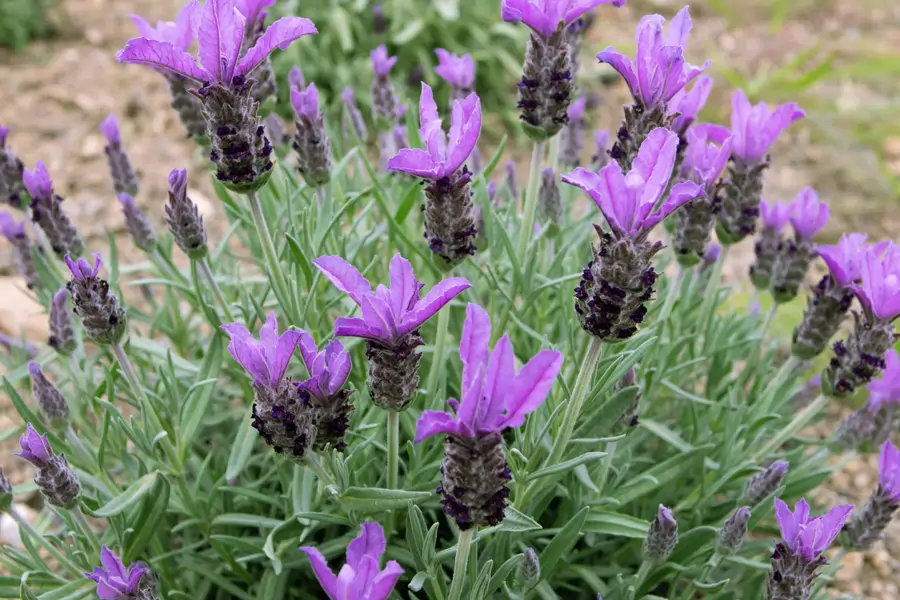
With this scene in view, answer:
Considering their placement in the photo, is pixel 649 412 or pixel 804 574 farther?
pixel 649 412

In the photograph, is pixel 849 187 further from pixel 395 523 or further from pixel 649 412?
pixel 395 523

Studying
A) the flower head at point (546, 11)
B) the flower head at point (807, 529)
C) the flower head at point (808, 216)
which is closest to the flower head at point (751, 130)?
the flower head at point (808, 216)

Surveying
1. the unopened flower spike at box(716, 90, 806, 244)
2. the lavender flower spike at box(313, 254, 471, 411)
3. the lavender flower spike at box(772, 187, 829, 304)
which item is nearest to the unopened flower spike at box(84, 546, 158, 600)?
the lavender flower spike at box(313, 254, 471, 411)

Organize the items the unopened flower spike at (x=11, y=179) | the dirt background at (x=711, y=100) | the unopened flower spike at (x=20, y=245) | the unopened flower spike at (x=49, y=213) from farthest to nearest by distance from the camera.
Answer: the dirt background at (x=711, y=100) < the unopened flower spike at (x=20, y=245) < the unopened flower spike at (x=11, y=179) < the unopened flower spike at (x=49, y=213)

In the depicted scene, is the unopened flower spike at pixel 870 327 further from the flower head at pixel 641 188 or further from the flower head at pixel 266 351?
the flower head at pixel 266 351

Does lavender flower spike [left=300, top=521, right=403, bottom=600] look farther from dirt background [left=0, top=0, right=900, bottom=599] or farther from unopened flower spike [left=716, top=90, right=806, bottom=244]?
dirt background [left=0, top=0, right=900, bottom=599]

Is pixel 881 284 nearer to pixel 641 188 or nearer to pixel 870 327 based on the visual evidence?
pixel 870 327

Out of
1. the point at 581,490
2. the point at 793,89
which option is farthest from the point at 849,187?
the point at 581,490
